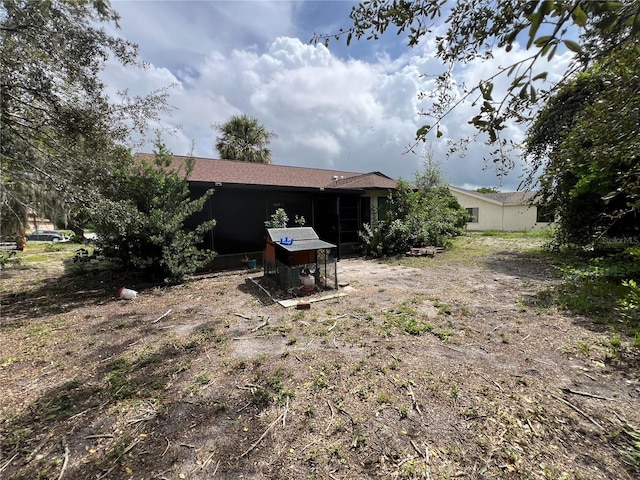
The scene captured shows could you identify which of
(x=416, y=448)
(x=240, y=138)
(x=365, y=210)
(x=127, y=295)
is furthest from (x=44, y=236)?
(x=416, y=448)

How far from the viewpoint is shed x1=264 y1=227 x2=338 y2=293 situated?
5.57m

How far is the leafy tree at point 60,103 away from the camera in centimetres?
436

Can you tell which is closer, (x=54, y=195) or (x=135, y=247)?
(x=54, y=195)

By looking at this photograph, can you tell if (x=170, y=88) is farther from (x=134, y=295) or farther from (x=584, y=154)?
(x=584, y=154)

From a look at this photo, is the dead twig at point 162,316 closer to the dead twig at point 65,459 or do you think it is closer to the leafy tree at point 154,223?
the leafy tree at point 154,223

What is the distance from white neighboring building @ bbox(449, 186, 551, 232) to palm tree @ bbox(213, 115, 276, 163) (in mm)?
16606

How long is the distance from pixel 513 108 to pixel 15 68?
6803 millimetres

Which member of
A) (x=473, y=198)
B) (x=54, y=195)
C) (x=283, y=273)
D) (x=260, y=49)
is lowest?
(x=283, y=273)

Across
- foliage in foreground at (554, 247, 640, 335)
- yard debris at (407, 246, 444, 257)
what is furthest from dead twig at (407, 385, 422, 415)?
yard debris at (407, 246, 444, 257)

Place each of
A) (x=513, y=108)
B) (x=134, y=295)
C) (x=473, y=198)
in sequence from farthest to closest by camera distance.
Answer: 1. (x=473, y=198)
2. (x=134, y=295)
3. (x=513, y=108)

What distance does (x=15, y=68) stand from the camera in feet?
14.2

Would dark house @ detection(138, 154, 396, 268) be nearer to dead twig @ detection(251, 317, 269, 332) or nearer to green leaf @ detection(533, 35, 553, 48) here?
dead twig @ detection(251, 317, 269, 332)

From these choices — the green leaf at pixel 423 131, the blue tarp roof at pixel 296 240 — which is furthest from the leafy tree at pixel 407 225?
the green leaf at pixel 423 131

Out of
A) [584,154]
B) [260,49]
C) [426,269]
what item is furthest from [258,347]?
[260,49]
